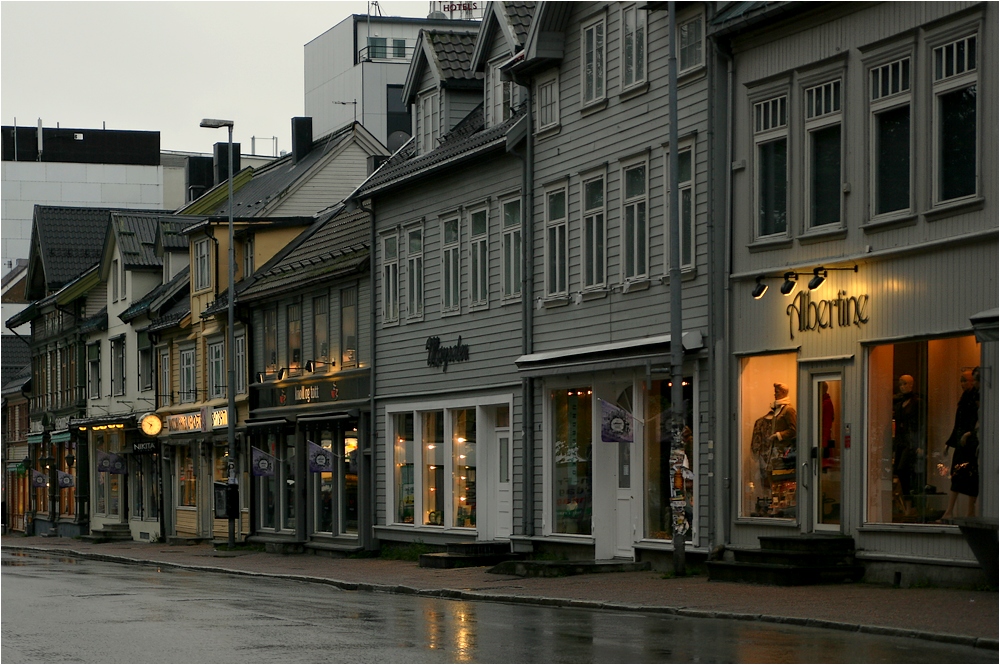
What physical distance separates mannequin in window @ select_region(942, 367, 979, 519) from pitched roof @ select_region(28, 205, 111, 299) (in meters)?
50.1

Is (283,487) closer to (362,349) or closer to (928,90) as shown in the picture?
(362,349)

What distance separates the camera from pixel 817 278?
21141mm

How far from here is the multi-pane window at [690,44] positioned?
2384cm

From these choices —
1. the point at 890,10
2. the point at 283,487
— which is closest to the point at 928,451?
the point at 890,10

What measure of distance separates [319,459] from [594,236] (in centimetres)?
1100

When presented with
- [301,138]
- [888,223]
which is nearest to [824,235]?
[888,223]

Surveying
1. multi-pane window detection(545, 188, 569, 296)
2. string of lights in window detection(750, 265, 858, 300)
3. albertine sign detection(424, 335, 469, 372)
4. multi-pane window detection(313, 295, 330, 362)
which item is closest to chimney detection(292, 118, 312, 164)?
multi-pane window detection(313, 295, 330, 362)

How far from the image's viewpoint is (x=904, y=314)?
2000 cm

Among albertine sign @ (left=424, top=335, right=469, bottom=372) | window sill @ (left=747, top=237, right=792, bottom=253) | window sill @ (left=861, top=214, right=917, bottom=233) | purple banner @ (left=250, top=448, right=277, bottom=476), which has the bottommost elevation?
purple banner @ (left=250, top=448, right=277, bottom=476)

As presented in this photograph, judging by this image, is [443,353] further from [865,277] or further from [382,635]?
[382,635]

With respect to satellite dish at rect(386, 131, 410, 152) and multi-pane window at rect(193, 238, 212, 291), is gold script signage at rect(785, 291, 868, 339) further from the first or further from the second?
multi-pane window at rect(193, 238, 212, 291)

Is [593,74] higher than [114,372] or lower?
higher

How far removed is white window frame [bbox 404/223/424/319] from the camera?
32.9 meters

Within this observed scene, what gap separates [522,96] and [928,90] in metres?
11.7
